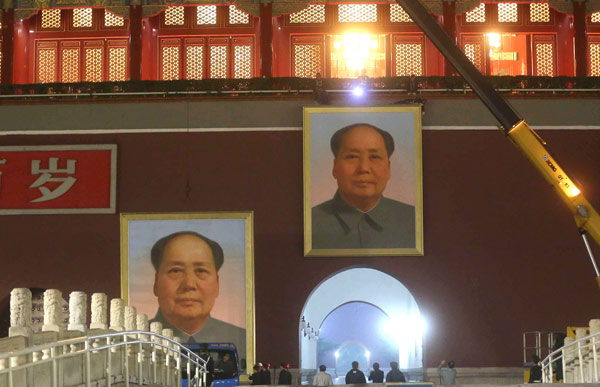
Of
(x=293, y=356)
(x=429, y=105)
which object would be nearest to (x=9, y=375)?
(x=293, y=356)

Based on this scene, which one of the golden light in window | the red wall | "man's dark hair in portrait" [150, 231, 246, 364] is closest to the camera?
"man's dark hair in portrait" [150, 231, 246, 364]

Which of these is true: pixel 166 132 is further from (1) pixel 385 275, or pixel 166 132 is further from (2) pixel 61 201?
(1) pixel 385 275

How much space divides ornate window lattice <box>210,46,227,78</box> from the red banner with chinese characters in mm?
4306

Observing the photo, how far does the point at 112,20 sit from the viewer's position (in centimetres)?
2967

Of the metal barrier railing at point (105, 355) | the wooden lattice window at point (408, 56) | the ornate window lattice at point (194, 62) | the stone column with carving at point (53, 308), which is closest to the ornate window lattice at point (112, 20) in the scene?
the ornate window lattice at point (194, 62)

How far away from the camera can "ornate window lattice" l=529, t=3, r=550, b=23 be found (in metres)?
29.6

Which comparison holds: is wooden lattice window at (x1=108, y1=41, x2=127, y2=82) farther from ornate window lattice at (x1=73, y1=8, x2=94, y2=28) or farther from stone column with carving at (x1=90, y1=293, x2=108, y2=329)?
stone column with carving at (x1=90, y1=293, x2=108, y2=329)

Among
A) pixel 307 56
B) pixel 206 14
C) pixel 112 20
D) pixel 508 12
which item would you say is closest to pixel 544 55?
pixel 508 12

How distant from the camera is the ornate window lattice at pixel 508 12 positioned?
29562 mm

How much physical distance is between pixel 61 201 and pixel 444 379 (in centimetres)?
921

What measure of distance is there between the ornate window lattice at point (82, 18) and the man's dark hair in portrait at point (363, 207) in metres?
7.80

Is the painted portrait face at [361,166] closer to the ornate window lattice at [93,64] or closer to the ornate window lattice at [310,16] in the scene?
the ornate window lattice at [310,16]

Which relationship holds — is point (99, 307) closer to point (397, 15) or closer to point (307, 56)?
point (307, 56)

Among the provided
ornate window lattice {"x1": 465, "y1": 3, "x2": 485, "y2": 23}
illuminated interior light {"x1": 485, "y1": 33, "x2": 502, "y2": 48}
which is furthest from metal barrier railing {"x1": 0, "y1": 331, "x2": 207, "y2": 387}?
ornate window lattice {"x1": 465, "y1": 3, "x2": 485, "y2": 23}
